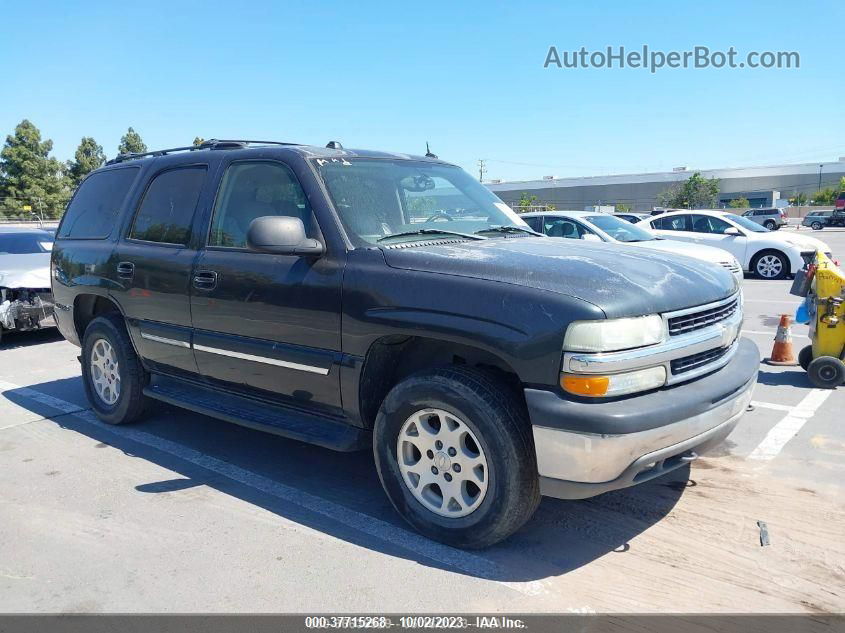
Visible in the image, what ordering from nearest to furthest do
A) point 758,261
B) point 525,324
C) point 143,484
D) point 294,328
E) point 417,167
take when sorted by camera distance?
point 525,324 → point 294,328 → point 143,484 → point 417,167 → point 758,261

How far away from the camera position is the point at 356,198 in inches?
158

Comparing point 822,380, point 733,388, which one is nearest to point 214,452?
point 733,388

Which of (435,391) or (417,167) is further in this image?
(417,167)

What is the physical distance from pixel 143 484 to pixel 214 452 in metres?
0.64

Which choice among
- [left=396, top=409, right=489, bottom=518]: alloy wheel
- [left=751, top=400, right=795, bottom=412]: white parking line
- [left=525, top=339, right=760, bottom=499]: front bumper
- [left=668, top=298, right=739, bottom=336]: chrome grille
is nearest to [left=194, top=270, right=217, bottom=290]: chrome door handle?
[left=396, top=409, right=489, bottom=518]: alloy wheel

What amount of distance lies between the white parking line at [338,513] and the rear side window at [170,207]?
1500 mm

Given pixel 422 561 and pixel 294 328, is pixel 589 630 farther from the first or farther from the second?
pixel 294 328

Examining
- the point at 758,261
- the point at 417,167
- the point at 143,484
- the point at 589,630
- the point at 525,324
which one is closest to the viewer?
the point at 589,630

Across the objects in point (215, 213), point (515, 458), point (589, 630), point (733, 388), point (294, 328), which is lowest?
point (589, 630)

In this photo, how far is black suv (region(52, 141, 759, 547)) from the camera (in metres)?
2.98

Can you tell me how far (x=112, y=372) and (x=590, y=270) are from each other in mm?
3940

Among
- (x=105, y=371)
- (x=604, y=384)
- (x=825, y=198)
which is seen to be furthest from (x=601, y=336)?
(x=825, y=198)

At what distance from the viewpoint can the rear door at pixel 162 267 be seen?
461cm

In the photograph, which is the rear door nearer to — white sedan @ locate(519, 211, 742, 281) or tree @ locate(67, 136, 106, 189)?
white sedan @ locate(519, 211, 742, 281)
